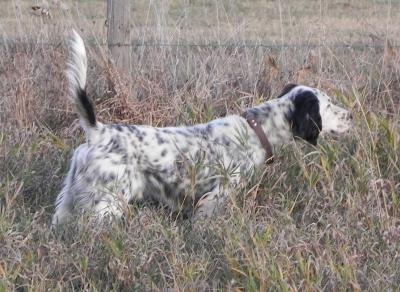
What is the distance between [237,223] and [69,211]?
1.04m

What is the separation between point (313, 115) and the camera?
5.41 meters

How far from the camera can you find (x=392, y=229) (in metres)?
4.27

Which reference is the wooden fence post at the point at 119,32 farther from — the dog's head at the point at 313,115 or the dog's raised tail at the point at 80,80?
the dog's raised tail at the point at 80,80

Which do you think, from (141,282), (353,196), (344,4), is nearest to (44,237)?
(141,282)

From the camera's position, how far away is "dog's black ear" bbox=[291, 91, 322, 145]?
17.7 feet

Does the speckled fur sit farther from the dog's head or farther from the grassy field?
the grassy field

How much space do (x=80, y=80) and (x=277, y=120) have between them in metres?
1.39

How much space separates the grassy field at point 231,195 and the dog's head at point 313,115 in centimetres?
10

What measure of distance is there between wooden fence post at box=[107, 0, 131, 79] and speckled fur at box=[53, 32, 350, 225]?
1.57 meters

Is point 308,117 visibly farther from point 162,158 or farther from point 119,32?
point 119,32

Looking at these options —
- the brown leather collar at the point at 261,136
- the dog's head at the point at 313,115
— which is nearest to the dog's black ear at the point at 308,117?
the dog's head at the point at 313,115

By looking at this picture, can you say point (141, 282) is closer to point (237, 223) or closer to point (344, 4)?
point (237, 223)

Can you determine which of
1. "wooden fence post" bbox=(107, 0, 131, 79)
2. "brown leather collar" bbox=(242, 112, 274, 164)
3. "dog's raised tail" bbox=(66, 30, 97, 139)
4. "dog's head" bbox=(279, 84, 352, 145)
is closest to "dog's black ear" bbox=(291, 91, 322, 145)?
"dog's head" bbox=(279, 84, 352, 145)

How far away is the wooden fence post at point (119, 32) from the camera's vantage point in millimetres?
6703
